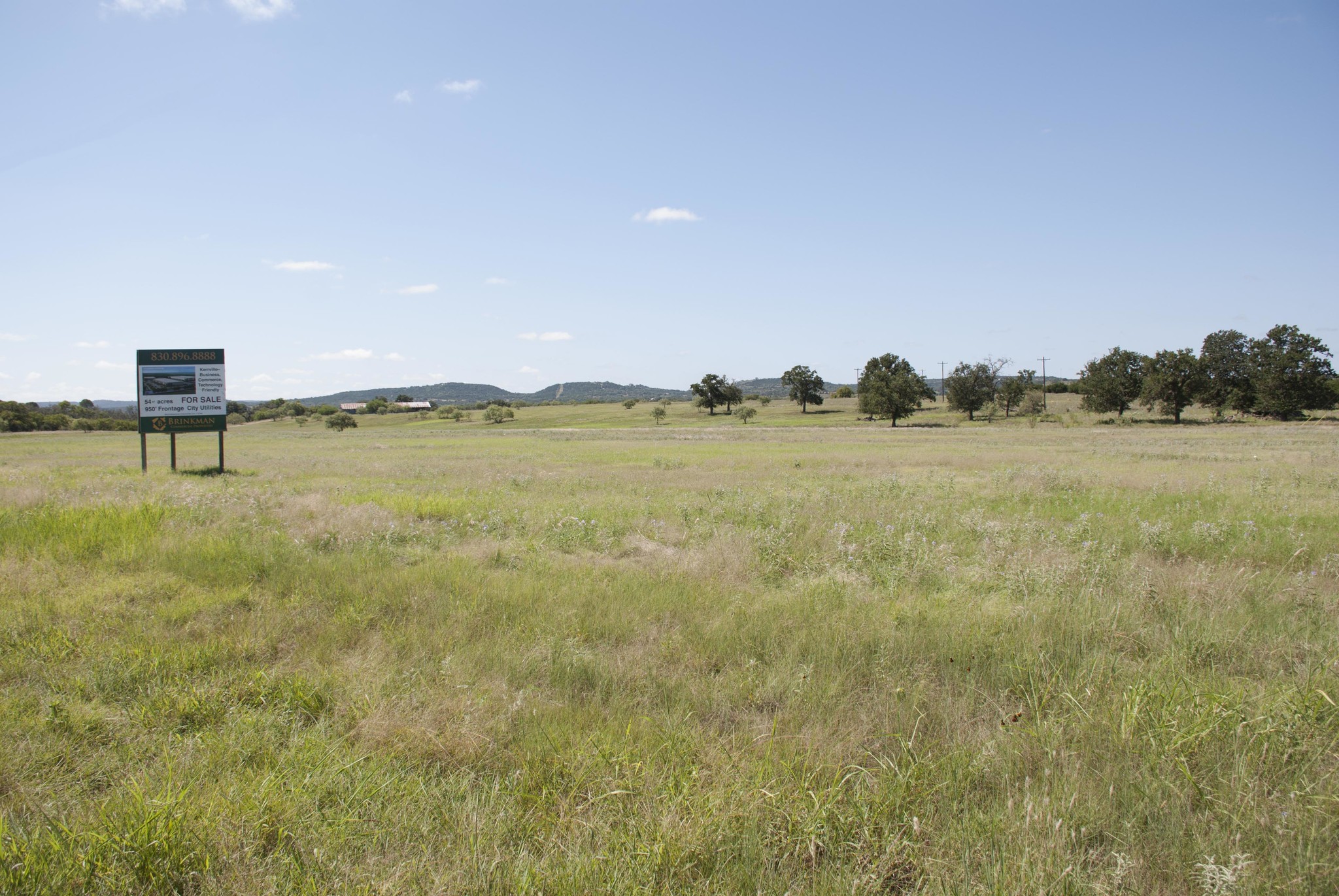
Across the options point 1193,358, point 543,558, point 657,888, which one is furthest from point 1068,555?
point 1193,358

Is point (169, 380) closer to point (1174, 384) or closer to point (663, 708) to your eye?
point (663, 708)

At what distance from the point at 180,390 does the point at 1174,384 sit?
110984mm

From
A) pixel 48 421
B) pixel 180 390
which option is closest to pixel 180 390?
pixel 180 390

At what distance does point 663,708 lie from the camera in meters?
4.58

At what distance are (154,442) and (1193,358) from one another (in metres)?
129

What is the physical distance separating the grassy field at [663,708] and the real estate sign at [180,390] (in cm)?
1329

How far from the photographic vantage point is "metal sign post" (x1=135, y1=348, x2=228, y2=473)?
22.1 meters

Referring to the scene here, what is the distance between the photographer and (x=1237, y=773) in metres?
3.58

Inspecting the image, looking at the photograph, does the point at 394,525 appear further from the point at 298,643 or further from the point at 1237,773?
the point at 1237,773

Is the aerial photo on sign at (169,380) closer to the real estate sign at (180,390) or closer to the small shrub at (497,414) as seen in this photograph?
the real estate sign at (180,390)

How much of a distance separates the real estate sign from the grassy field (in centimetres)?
1329

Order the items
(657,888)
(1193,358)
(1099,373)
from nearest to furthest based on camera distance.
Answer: (657,888) < (1193,358) < (1099,373)

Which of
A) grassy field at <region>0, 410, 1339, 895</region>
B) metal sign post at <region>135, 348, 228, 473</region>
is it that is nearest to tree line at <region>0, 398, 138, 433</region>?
metal sign post at <region>135, 348, 228, 473</region>

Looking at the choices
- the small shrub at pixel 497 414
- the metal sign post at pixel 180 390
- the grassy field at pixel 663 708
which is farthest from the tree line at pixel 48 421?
the grassy field at pixel 663 708
